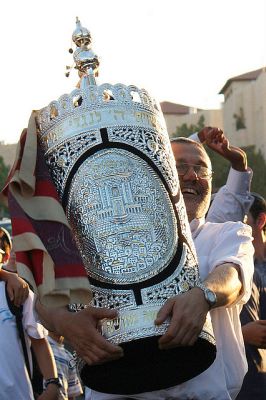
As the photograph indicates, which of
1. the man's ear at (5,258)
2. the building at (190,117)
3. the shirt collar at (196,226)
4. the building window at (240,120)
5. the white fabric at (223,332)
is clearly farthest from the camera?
the building at (190,117)

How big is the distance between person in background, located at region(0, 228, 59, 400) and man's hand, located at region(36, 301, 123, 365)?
2.27m

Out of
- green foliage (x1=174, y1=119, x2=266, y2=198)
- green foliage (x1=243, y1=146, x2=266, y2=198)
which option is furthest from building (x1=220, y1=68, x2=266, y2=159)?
green foliage (x1=243, y1=146, x2=266, y2=198)

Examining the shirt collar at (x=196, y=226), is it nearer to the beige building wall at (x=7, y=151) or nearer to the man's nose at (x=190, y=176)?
the man's nose at (x=190, y=176)

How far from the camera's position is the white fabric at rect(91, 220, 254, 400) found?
464 centimetres

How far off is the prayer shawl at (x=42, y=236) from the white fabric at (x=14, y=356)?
2.27 metres

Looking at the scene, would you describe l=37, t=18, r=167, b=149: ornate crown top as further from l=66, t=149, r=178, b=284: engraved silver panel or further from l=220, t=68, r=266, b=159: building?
l=220, t=68, r=266, b=159: building

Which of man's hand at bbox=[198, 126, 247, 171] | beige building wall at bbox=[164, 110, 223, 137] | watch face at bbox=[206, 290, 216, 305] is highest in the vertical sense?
beige building wall at bbox=[164, 110, 223, 137]

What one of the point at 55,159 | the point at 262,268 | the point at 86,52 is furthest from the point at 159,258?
the point at 262,268

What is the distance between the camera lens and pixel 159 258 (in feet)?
14.2

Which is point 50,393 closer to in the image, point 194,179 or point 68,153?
point 194,179

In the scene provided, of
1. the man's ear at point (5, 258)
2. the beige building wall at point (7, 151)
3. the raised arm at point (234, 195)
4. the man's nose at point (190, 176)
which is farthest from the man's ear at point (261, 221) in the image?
the beige building wall at point (7, 151)

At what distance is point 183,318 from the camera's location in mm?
4199

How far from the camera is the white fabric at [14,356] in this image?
6.48 metres

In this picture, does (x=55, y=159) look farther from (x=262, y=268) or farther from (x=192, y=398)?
(x=262, y=268)
